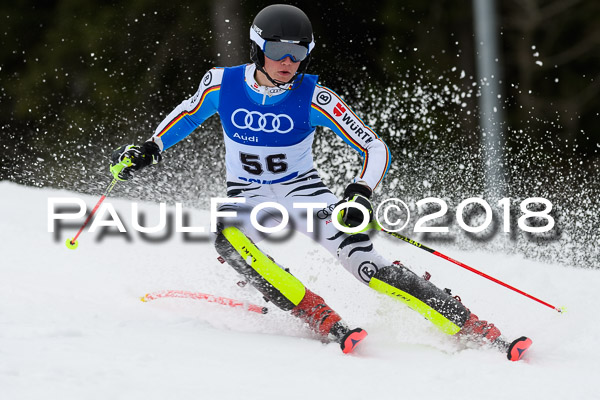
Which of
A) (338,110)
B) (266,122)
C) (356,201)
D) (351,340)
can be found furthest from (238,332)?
(338,110)

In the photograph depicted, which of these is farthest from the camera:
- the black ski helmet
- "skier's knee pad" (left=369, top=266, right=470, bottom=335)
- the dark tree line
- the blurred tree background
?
the dark tree line

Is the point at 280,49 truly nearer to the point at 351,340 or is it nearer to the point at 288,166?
the point at 288,166

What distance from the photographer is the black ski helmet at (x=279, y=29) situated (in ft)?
11.6

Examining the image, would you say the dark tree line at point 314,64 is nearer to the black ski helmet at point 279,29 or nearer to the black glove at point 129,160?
the black glove at point 129,160

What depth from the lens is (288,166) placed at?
12.7 feet

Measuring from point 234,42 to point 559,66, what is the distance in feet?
25.4

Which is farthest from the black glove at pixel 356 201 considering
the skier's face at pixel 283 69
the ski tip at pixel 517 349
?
the ski tip at pixel 517 349

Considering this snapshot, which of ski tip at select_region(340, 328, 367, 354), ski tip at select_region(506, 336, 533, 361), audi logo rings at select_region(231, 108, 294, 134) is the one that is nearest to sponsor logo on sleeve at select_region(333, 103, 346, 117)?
audi logo rings at select_region(231, 108, 294, 134)

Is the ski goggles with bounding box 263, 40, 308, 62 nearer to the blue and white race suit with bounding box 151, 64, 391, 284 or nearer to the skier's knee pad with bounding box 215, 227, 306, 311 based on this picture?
the blue and white race suit with bounding box 151, 64, 391, 284

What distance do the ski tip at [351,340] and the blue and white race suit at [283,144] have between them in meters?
0.48

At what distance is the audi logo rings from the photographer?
3695 millimetres

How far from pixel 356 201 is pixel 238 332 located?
83 centimetres

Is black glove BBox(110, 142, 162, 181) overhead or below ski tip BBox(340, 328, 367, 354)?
overhead

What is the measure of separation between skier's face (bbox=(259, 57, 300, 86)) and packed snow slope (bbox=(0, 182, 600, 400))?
127 centimetres
